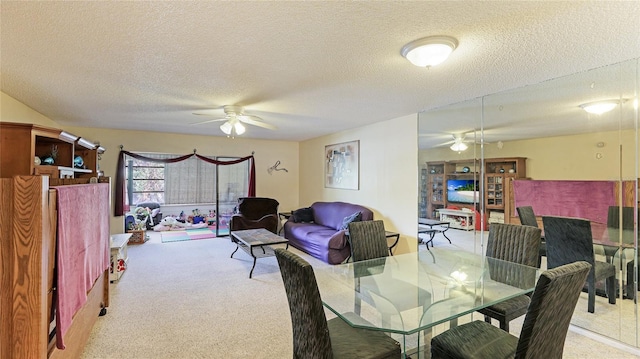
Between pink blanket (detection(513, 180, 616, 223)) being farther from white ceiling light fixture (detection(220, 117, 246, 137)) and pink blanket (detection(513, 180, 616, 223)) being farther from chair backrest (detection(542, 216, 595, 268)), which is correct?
white ceiling light fixture (detection(220, 117, 246, 137))

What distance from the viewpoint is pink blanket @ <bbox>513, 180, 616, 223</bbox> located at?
8.98 ft

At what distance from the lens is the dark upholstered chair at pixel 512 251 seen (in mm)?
2108

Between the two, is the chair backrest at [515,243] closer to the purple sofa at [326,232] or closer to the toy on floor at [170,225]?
the purple sofa at [326,232]

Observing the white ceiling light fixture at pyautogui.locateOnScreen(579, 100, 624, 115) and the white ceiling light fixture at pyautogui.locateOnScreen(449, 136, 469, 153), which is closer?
the white ceiling light fixture at pyautogui.locateOnScreen(579, 100, 624, 115)

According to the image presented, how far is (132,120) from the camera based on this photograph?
495cm

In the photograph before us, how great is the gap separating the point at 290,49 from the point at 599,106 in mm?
2918

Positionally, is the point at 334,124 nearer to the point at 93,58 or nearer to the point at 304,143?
the point at 304,143

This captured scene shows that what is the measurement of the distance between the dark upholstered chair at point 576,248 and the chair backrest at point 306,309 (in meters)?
2.88

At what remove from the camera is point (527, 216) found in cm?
329

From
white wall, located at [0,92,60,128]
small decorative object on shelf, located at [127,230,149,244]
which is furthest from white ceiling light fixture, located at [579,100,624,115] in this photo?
small decorative object on shelf, located at [127,230,149,244]

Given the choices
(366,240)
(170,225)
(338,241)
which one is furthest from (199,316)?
(170,225)

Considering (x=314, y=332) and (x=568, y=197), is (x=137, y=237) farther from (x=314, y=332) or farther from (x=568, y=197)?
(x=568, y=197)

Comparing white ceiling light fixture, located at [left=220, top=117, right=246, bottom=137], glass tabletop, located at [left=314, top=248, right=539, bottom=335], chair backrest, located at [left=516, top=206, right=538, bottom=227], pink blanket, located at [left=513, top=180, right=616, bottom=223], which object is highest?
white ceiling light fixture, located at [left=220, top=117, right=246, bottom=137]

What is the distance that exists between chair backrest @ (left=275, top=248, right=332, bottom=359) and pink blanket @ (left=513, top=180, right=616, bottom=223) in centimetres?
296
